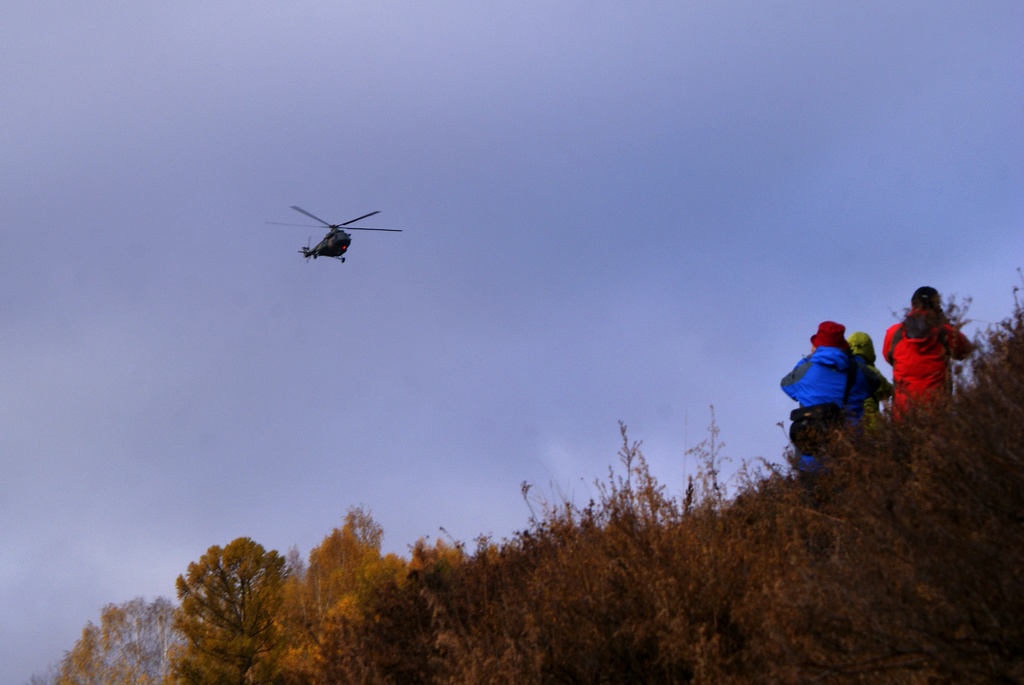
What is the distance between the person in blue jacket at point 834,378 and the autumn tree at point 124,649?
5460 cm

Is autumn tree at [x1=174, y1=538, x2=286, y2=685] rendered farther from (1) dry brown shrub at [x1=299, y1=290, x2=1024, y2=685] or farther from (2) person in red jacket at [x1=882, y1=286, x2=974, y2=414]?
(2) person in red jacket at [x1=882, y1=286, x2=974, y2=414]

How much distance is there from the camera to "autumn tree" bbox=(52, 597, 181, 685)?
5925 cm

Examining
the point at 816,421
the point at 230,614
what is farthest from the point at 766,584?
the point at 230,614

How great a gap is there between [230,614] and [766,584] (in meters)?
33.4

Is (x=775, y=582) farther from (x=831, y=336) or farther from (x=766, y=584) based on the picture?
(x=831, y=336)

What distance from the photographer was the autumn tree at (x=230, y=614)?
1277 inches

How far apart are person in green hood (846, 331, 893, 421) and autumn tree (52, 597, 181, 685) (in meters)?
54.6

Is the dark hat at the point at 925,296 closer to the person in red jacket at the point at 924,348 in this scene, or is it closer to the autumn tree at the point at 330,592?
the person in red jacket at the point at 924,348

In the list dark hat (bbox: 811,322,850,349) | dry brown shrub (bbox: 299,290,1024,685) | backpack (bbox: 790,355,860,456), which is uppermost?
dark hat (bbox: 811,322,850,349)

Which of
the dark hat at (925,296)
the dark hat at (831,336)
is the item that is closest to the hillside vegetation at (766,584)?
the dark hat at (925,296)

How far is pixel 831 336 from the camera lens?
730cm

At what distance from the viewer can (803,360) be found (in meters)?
7.41

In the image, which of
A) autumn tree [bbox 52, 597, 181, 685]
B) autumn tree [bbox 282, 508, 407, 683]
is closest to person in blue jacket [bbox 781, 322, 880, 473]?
autumn tree [bbox 282, 508, 407, 683]

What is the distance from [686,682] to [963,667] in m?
2.15
